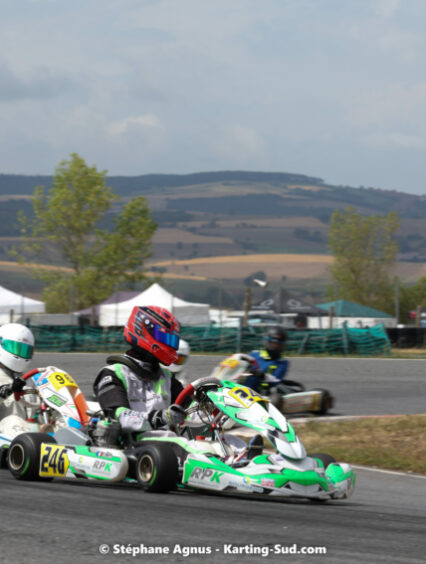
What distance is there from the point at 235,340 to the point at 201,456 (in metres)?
19.4

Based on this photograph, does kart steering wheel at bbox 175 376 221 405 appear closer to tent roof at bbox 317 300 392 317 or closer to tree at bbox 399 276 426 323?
tent roof at bbox 317 300 392 317

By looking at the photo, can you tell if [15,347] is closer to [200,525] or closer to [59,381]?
[59,381]

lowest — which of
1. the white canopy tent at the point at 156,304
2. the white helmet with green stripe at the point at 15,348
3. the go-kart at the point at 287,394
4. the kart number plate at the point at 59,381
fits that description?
the go-kart at the point at 287,394

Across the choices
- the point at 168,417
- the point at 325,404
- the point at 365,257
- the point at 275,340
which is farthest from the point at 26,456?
the point at 365,257

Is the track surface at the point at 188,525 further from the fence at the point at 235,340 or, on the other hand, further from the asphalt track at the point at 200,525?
the fence at the point at 235,340

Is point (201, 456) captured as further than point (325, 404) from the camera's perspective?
No

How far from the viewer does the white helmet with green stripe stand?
786cm

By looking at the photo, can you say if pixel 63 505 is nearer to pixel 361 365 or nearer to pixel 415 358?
pixel 361 365

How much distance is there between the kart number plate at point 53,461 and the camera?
6.28m

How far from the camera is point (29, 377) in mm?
7574

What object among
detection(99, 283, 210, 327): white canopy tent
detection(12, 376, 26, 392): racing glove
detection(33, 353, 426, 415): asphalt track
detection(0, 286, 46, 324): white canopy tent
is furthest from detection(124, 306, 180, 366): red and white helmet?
detection(0, 286, 46, 324): white canopy tent

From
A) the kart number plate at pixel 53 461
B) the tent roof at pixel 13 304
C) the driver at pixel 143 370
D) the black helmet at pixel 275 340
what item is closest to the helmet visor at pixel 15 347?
the driver at pixel 143 370

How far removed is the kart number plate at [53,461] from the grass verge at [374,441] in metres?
3.22

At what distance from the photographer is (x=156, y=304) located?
35812 mm
